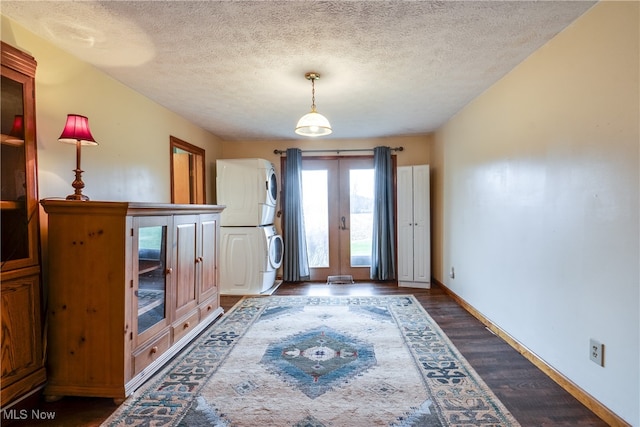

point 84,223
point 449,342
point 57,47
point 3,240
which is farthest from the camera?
point 449,342

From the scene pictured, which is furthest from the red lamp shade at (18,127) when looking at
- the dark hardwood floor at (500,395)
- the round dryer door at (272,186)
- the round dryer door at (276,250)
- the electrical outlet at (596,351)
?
the electrical outlet at (596,351)

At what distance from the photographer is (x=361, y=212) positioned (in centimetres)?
500

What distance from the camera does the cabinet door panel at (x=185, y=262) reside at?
2467mm

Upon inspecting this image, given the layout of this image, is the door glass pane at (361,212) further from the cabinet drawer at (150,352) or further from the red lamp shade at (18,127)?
the red lamp shade at (18,127)

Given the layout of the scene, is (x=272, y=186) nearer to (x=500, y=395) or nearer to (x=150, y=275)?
(x=150, y=275)

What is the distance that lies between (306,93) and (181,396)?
8.65 ft

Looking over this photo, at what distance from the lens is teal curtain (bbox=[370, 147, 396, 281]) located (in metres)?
4.82

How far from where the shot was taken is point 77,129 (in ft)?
6.43

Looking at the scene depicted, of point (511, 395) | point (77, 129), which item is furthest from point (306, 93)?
point (511, 395)

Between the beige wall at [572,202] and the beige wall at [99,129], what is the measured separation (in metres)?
3.30

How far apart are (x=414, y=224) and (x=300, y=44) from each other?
3069 mm

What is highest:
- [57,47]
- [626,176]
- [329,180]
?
[57,47]

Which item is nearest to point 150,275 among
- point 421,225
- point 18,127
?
point 18,127

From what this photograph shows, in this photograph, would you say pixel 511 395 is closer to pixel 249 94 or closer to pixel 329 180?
pixel 249 94
